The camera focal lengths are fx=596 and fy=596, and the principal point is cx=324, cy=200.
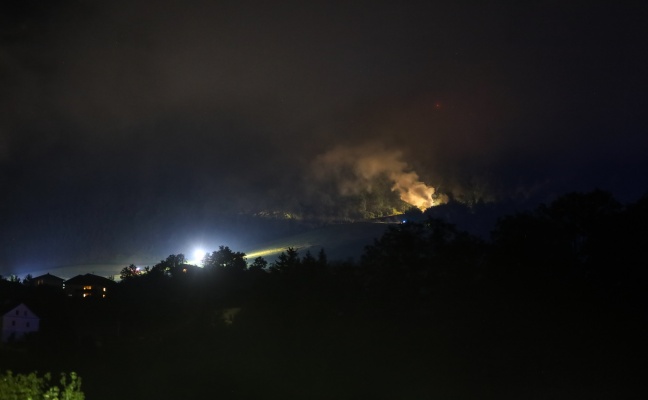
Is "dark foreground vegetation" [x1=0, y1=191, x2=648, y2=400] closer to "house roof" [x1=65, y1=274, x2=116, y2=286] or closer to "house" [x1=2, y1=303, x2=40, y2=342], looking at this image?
"house" [x1=2, y1=303, x2=40, y2=342]

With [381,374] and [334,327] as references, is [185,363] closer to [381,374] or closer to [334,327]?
[334,327]

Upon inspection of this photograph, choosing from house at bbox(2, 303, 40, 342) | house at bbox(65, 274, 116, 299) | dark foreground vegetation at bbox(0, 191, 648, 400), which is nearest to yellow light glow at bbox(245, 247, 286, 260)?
house at bbox(65, 274, 116, 299)

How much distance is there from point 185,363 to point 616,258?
69.2 ft

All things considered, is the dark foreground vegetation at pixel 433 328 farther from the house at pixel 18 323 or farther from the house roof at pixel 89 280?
the house roof at pixel 89 280

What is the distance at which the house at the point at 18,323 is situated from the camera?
138 ft

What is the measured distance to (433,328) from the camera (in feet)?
88.4

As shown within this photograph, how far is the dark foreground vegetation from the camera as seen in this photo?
23.6 meters

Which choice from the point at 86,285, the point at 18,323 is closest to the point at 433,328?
the point at 18,323

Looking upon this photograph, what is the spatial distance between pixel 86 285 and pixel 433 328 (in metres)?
51.1

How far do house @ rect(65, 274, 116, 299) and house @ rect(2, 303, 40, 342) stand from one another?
21648 millimetres

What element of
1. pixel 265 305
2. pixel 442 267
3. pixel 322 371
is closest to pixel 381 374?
pixel 322 371

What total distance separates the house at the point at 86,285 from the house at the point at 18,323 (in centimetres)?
2165

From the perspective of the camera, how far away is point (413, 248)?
30.3 m

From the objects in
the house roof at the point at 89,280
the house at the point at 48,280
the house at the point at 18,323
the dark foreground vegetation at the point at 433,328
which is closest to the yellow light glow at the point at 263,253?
the house roof at the point at 89,280
